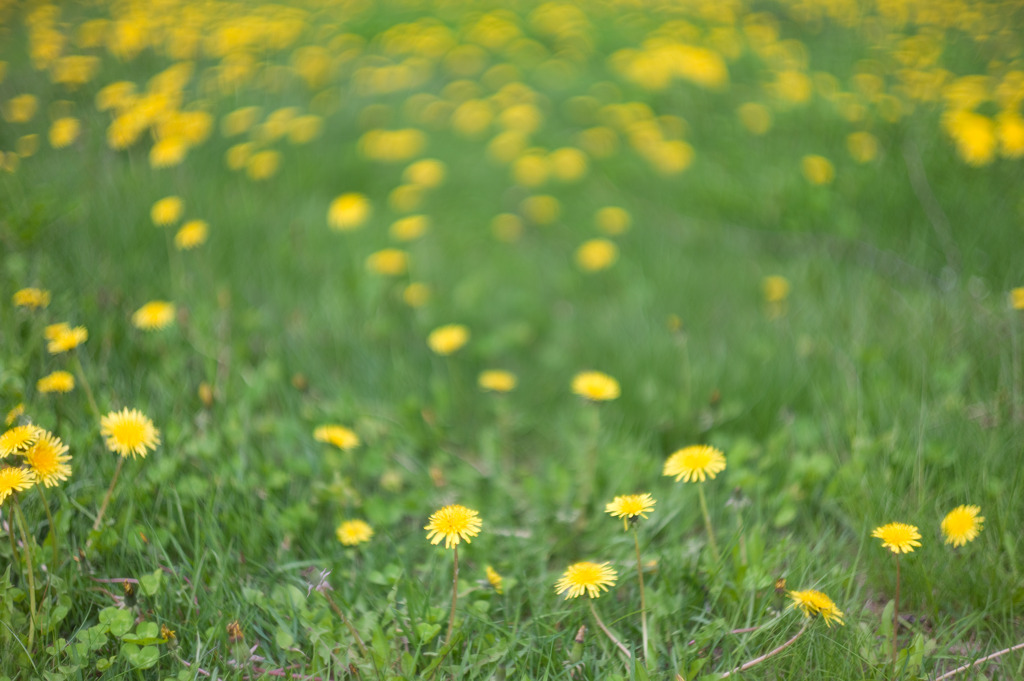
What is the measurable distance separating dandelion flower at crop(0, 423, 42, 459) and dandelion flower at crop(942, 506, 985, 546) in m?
1.65

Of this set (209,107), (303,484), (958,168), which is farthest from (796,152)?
(209,107)

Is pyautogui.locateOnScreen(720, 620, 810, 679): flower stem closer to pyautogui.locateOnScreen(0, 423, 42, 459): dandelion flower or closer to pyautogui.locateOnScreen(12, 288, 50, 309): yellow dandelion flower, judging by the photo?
pyautogui.locateOnScreen(0, 423, 42, 459): dandelion flower

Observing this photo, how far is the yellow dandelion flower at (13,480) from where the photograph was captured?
107cm

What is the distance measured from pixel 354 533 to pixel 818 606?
2.95 feet

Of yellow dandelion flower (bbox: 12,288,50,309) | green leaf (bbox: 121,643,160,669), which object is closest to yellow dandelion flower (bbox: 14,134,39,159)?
yellow dandelion flower (bbox: 12,288,50,309)

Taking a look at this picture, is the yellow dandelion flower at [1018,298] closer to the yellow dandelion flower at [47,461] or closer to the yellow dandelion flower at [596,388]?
the yellow dandelion flower at [596,388]

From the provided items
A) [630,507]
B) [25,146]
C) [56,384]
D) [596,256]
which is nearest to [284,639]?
[630,507]

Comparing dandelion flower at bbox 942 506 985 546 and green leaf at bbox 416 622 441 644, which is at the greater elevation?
dandelion flower at bbox 942 506 985 546

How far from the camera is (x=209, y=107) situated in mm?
3521

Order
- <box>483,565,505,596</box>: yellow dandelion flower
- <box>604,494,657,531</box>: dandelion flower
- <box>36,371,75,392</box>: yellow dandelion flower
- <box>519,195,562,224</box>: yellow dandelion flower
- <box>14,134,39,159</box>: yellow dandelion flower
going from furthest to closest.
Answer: <box>519,195,562,224</box>: yellow dandelion flower
<box>14,134,39,159</box>: yellow dandelion flower
<box>36,371,75,392</box>: yellow dandelion flower
<box>483,565,505,596</box>: yellow dandelion flower
<box>604,494,657,531</box>: dandelion flower

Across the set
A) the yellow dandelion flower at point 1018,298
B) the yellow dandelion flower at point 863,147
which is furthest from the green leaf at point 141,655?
the yellow dandelion flower at point 863,147

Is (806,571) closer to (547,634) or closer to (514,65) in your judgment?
(547,634)

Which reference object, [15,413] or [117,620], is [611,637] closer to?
[117,620]

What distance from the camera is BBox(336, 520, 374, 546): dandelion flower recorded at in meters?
1.36
